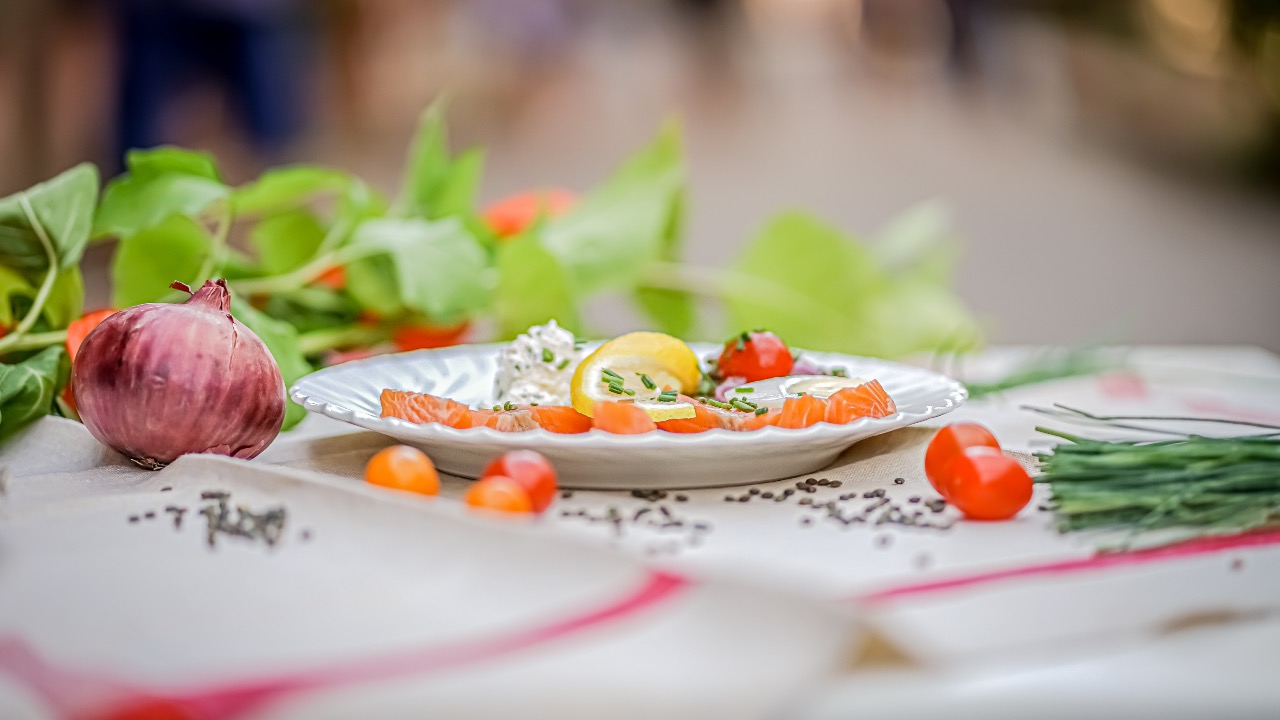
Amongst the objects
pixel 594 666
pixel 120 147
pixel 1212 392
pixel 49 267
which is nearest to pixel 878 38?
pixel 120 147

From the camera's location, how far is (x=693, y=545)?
19.7 inches

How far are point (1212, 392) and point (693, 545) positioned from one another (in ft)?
2.40

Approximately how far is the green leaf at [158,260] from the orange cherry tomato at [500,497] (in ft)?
1.49

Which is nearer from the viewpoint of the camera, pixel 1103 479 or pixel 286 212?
pixel 1103 479

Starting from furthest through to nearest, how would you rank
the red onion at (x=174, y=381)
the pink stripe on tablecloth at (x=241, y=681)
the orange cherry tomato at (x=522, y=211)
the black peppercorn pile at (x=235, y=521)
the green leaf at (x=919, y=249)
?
the green leaf at (x=919, y=249)
the orange cherry tomato at (x=522, y=211)
the red onion at (x=174, y=381)
the black peppercorn pile at (x=235, y=521)
the pink stripe on tablecloth at (x=241, y=681)

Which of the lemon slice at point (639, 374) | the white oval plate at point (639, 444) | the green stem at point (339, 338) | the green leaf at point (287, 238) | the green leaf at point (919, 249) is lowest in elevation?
the white oval plate at point (639, 444)

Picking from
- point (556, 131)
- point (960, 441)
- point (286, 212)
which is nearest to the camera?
point (960, 441)

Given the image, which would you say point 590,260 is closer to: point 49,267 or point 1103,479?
point 49,267

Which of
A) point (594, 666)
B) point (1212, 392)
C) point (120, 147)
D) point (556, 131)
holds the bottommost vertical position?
point (594, 666)

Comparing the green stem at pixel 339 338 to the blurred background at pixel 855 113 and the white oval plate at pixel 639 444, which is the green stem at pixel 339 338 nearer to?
the white oval plate at pixel 639 444

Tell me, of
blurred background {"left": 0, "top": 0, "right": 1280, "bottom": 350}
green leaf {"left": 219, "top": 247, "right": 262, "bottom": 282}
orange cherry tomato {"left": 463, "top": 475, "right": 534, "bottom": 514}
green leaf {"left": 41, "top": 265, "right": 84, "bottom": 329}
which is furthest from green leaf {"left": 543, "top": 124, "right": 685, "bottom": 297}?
blurred background {"left": 0, "top": 0, "right": 1280, "bottom": 350}

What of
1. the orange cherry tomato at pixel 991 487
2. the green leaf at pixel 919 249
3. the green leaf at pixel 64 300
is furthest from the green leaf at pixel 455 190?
the orange cherry tomato at pixel 991 487

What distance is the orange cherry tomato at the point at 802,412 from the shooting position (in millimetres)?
595

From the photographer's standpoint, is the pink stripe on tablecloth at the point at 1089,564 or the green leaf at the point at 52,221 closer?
the pink stripe on tablecloth at the point at 1089,564
